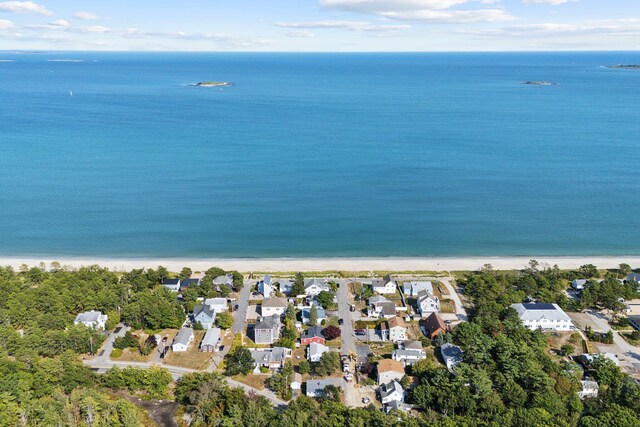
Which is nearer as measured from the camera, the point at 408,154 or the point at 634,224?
the point at 634,224

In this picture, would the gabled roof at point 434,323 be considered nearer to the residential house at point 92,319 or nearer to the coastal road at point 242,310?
the coastal road at point 242,310

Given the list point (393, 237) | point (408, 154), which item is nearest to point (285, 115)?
point (408, 154)

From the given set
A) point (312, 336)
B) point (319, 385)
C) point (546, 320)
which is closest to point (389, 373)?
point (319, 385)

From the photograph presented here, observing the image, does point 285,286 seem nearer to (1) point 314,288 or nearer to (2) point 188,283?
(1) point 314,288

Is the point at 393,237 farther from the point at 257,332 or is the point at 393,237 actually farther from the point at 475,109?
the point at 475,109

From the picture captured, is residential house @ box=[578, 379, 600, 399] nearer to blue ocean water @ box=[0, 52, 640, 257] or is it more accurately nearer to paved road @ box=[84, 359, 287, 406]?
paved road @ box=[84, 359, 287, 406]

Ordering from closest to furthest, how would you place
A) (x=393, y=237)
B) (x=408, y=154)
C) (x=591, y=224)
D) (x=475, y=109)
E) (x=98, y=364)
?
(x=98, y=364)
(x=393, y=237)
(x=591, y=224)
(x=408, y=154)
(x=475, y=109)

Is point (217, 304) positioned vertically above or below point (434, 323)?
below
